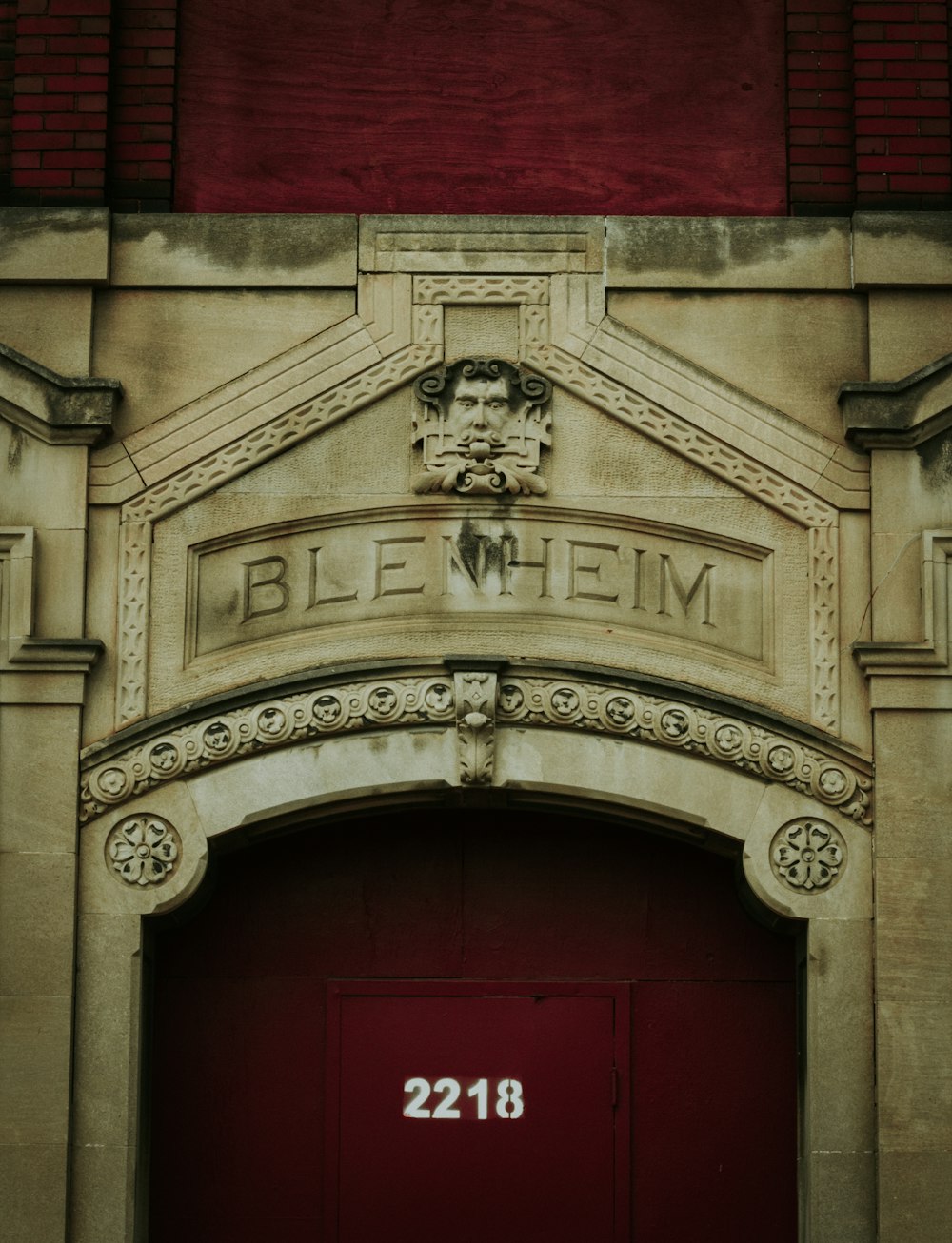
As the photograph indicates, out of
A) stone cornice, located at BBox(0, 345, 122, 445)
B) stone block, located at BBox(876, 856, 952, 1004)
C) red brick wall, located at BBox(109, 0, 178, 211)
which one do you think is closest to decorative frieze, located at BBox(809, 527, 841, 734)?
stone block, located at BBox(876, 856, 952, 1004)

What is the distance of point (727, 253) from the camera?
384 inches

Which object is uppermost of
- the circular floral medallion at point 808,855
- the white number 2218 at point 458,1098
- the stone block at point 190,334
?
the stone block at point 190,334

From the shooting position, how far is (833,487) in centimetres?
956

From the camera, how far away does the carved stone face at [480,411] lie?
9570 mm

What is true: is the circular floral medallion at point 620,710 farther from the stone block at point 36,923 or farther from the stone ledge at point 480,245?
the stone block at point 36,923

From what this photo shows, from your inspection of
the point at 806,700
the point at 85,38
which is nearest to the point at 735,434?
the point at 806,700

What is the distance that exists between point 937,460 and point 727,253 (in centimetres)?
137

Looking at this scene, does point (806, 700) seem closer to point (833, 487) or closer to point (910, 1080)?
point (833, 487)

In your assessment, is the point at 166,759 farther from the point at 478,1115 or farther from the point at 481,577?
the point at 478,1115

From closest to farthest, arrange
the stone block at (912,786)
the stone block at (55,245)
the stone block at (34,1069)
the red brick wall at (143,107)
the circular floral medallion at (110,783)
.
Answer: the stone block at (34,1069), the stone block at (912,786), the circular floral medallion at (110,783), the stone block at (55,245), the red brick wall at (143,107)

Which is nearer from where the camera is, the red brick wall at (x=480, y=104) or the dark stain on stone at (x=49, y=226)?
the dark stain on stone at (x=49, y=226)

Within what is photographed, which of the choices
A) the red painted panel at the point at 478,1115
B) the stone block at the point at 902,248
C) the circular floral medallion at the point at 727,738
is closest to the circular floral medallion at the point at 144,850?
the red painted panel at the point at 478,1115

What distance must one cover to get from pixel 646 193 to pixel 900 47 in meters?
1.39

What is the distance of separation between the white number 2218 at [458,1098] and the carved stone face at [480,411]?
9.61 feet
